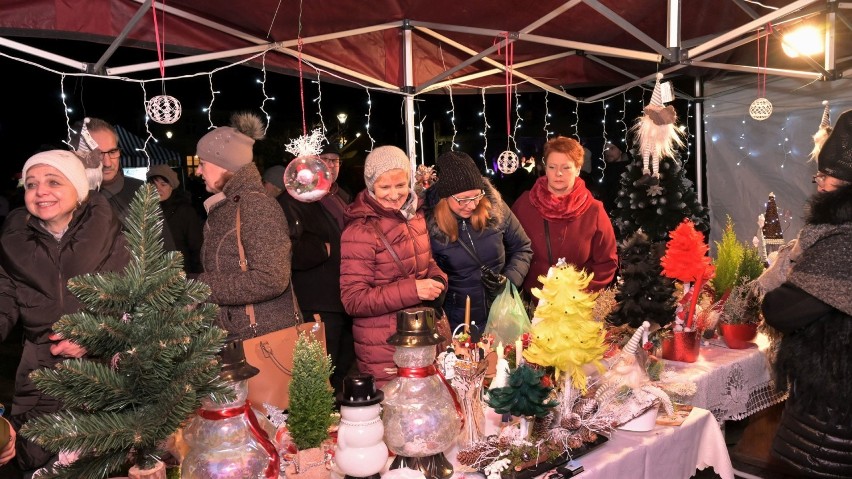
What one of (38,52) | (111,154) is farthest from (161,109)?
(38,52)

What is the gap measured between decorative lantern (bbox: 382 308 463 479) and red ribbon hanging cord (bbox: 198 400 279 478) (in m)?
0.28

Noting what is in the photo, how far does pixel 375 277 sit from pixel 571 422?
1155 mm

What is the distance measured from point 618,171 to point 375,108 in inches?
195

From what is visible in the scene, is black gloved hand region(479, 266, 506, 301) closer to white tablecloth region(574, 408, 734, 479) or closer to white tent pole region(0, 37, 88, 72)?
white tablecloth region(574, 408, 734, 479)

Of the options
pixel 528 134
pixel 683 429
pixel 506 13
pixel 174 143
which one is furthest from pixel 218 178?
pixel 528 134

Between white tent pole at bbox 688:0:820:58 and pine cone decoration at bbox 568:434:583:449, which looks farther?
white tent pole at bbox 688:0:820:58

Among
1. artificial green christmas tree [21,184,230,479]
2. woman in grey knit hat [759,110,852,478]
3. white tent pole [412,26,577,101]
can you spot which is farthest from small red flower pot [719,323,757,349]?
white tent pole [412,26,577,101]

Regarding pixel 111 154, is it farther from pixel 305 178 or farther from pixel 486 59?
pixel 486 59

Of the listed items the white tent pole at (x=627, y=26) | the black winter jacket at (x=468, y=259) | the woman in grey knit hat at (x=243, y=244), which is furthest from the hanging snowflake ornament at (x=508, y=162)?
the woman in grey knit hat at (x=243, y=244)

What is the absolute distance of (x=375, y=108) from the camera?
11.4m

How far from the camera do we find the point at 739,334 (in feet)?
10.7

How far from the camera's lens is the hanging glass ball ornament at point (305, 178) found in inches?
128

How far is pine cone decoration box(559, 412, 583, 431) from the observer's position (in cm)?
205

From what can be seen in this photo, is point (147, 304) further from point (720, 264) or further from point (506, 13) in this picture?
point (506, 13)
